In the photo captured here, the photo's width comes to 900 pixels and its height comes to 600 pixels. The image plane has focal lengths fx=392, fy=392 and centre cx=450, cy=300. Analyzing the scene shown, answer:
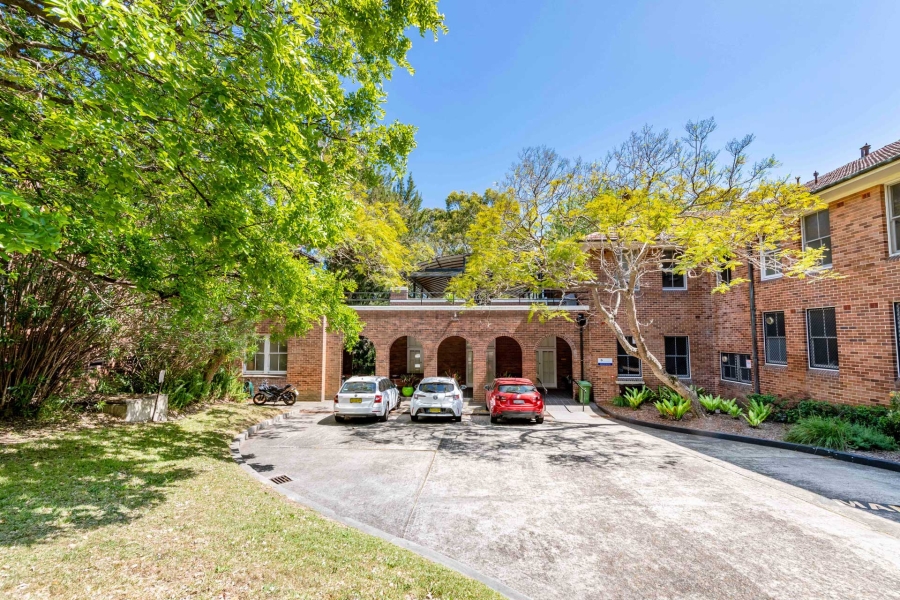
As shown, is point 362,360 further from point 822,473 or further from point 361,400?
point 822,473

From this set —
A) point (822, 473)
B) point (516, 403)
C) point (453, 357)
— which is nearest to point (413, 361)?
point (453, 357)

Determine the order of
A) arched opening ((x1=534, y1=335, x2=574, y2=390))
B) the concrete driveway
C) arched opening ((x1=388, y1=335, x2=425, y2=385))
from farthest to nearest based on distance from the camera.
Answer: arched opening ((x1=388, y1=335, x2=425, y2=385)) → arched opening ((x1=534, y1=335, x2=574, y2=390)) → the concrete driveway

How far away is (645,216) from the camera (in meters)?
10.3

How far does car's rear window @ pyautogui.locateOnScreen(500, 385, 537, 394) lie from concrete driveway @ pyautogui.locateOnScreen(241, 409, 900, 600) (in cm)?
272

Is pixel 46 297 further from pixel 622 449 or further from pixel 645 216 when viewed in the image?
pixel 645 216

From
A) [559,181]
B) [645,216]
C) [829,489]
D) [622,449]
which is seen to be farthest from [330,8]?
[829,489]

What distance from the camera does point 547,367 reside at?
20672mm

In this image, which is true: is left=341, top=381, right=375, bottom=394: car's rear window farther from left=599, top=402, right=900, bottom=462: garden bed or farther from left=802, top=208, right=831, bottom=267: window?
left=802, top=208, right=831, bottom=267: window

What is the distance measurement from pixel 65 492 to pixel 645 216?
12.5 metres

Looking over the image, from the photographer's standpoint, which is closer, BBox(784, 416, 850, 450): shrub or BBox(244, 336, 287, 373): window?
BBox(784, 416, 850, 450): shrub

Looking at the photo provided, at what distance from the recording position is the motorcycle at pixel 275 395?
15.0 meters

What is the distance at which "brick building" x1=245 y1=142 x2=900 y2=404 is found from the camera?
992 cm

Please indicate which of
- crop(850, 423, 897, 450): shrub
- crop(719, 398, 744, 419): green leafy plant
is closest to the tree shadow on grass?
crop(850, 423, 897, 450): shrub

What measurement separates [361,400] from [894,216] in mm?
14897
